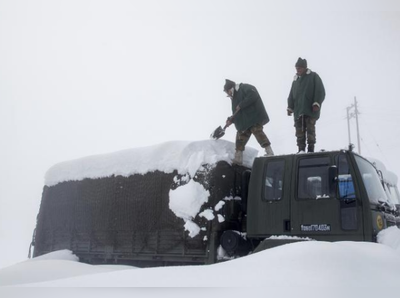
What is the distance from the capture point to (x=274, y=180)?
5.78m

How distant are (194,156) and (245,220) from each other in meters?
1.35

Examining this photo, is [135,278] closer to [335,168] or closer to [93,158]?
[335,168]

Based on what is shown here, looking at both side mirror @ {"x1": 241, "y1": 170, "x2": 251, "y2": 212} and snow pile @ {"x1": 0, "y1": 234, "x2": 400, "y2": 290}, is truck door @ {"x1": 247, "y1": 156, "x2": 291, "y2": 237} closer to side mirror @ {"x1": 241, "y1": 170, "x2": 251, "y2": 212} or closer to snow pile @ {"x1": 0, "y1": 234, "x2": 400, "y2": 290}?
side mirror @ {"x1": 241, "y1": 170, "x2": 251, "y2": 212}

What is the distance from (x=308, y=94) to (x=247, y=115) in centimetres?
116

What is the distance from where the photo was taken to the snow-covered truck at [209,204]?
5219 mm

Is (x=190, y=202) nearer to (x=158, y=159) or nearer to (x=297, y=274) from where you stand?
(x=158, y=159)

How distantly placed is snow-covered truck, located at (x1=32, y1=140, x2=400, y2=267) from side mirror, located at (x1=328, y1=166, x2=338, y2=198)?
0.01 meters

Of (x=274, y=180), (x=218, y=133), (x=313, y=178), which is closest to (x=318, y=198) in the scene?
(x=313, y=178)

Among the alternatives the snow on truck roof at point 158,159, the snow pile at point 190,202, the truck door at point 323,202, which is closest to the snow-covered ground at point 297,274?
the truck door at point 323,202

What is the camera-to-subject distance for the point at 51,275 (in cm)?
590

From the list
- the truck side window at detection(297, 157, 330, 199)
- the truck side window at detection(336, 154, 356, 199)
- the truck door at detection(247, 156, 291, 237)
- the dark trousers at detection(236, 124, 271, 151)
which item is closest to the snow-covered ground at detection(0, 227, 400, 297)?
Result: the truck side window at detection(336, 154, 356, 199)

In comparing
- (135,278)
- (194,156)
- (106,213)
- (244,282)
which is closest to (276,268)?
(244,282)

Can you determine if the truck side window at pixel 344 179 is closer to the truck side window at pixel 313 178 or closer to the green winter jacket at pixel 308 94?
the truck side window at pixel 313 178

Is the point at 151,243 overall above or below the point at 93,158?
below
